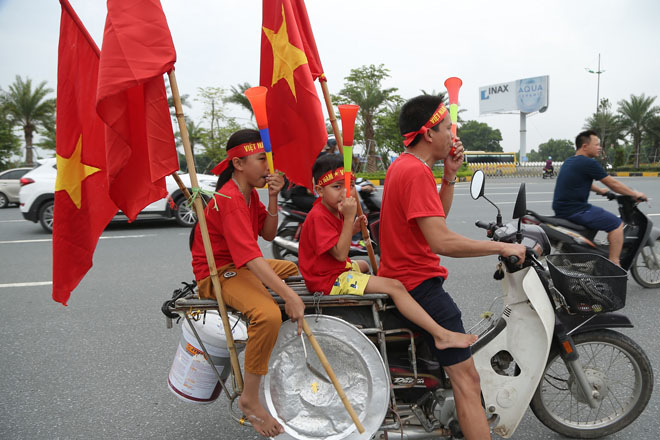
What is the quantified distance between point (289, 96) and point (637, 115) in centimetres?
4706

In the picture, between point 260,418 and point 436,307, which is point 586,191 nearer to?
point 436,307

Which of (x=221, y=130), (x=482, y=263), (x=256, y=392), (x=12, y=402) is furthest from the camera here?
(x=221, y=130)

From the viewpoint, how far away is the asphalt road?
→ 2785mm

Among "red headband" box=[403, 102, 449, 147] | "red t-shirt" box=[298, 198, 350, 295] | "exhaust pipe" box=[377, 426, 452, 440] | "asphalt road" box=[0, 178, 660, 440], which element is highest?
"red headband" box=[403, 102, 449, 147]

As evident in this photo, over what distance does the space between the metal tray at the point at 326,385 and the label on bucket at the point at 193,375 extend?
0.37 m

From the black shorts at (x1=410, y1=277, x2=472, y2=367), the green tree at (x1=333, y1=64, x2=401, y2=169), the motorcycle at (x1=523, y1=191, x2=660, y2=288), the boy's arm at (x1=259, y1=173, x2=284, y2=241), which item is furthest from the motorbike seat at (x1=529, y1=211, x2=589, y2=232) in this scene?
the green tree at (x1=333, y1=64, x2=401, y2=169)

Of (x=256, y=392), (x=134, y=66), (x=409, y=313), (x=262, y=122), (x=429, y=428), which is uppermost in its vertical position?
(x=134, y=66)

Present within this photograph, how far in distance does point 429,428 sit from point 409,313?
1.94 ft

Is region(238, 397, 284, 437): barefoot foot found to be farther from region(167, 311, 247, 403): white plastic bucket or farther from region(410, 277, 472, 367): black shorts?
region(410, 277, 472, 367): black shorts

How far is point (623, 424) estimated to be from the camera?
101 inches

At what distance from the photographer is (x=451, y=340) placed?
7.05 ft

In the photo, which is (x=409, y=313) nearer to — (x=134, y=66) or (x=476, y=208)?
(x=134, y=66)

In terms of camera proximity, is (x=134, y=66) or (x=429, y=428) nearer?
(x=134, y=66)

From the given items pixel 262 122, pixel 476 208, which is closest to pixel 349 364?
pixel 262 122
